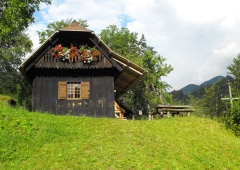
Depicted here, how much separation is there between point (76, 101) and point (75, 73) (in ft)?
6.62

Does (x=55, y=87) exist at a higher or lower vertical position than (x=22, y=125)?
higher

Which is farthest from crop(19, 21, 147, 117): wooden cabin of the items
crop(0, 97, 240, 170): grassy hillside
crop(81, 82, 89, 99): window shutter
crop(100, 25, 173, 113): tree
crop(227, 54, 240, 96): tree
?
crop(227, 54, 240, 96): tree

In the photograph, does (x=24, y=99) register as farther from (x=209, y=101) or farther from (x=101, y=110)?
(x=209, y=101)

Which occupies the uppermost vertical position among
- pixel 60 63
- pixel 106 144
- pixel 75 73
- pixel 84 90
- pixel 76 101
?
pixel 60 63

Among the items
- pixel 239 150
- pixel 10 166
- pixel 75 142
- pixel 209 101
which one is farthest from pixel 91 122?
pixel 209 101

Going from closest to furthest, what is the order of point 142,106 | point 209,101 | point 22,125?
point 22,125, point 142,106, point 209,101

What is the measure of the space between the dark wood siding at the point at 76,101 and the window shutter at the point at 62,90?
0.21 meters

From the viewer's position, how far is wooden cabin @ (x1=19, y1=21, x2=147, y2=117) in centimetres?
2111

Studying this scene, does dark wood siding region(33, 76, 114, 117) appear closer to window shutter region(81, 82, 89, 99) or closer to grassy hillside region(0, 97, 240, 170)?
window shutter region(81, 82, 89, 99)

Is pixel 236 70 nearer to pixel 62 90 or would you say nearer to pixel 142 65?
pixel 142 65

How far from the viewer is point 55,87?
2148 centimetres

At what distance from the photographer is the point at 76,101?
841 inches

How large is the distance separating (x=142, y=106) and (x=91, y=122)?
93.0ft

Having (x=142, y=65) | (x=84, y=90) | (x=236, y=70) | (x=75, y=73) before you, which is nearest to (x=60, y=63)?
(x=75, y=73)
